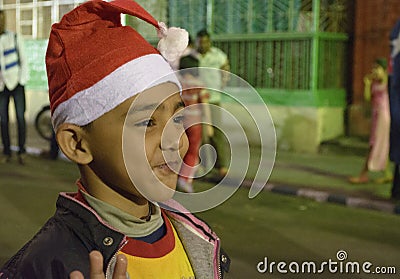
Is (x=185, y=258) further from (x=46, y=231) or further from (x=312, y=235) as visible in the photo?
(x=312, y=235)

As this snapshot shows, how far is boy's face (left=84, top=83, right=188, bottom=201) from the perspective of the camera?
1811mm

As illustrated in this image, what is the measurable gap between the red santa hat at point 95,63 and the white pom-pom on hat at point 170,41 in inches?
6.2

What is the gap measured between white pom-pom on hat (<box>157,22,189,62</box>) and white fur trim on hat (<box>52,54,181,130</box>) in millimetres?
169

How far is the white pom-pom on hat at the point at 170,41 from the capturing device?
2062 millimetres

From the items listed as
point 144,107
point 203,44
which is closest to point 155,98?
point 144,107

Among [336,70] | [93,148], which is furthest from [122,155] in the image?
[336,70]

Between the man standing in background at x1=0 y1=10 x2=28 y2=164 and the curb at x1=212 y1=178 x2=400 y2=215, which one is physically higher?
the man standing in background at x1=0 y1=10 x2=28 y2=164

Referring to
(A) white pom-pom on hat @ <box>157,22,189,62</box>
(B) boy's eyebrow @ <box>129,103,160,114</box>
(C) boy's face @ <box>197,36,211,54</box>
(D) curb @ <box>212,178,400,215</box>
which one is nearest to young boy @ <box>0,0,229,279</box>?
(B) boy's eyebrow @ <box>129,103,160,114</box>

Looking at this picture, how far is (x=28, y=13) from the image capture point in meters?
17.3

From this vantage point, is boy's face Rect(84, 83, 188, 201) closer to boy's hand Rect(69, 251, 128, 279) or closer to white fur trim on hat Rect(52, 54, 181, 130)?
white fur trim on hat Rect(52, 54, 181, 130)

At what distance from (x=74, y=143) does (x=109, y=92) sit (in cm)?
18

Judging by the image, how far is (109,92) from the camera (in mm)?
1851

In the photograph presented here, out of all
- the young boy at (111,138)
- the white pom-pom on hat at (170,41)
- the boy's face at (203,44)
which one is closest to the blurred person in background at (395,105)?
the boy's face at (203,44)

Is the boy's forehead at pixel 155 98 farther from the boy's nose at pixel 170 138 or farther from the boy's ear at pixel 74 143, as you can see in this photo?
the boy's ear at pixel 74 143
